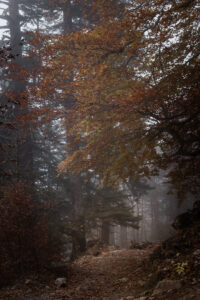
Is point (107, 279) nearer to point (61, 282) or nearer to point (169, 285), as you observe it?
point (61, 282)

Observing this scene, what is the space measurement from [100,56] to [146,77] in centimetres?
133

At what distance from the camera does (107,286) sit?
5703 millimetres

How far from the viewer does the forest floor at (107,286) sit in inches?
152

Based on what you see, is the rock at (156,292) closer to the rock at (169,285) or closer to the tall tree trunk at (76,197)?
the rock at (169,285)

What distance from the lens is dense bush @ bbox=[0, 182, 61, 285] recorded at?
19.1ft

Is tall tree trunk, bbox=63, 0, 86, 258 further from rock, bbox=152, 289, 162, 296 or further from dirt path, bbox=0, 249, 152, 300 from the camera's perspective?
rock, bbox=152, 289, 162, 296

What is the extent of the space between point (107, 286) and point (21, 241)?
246 centimetres

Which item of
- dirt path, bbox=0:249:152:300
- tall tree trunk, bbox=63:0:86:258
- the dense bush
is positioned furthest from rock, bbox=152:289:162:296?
tall tree trunk, bbox=63:0:86:258

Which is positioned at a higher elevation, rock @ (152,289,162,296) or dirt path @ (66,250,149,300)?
rock @ (152,289,162,296)

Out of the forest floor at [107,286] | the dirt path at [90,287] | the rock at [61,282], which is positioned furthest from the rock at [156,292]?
the rock at [61,282]

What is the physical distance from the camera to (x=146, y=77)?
6.14m

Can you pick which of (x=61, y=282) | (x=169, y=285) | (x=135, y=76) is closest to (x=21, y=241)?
(x=61, y=282)

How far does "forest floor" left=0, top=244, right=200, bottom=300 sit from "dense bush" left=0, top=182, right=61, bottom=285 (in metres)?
0.36

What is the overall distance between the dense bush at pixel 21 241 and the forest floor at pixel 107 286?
36 cm
